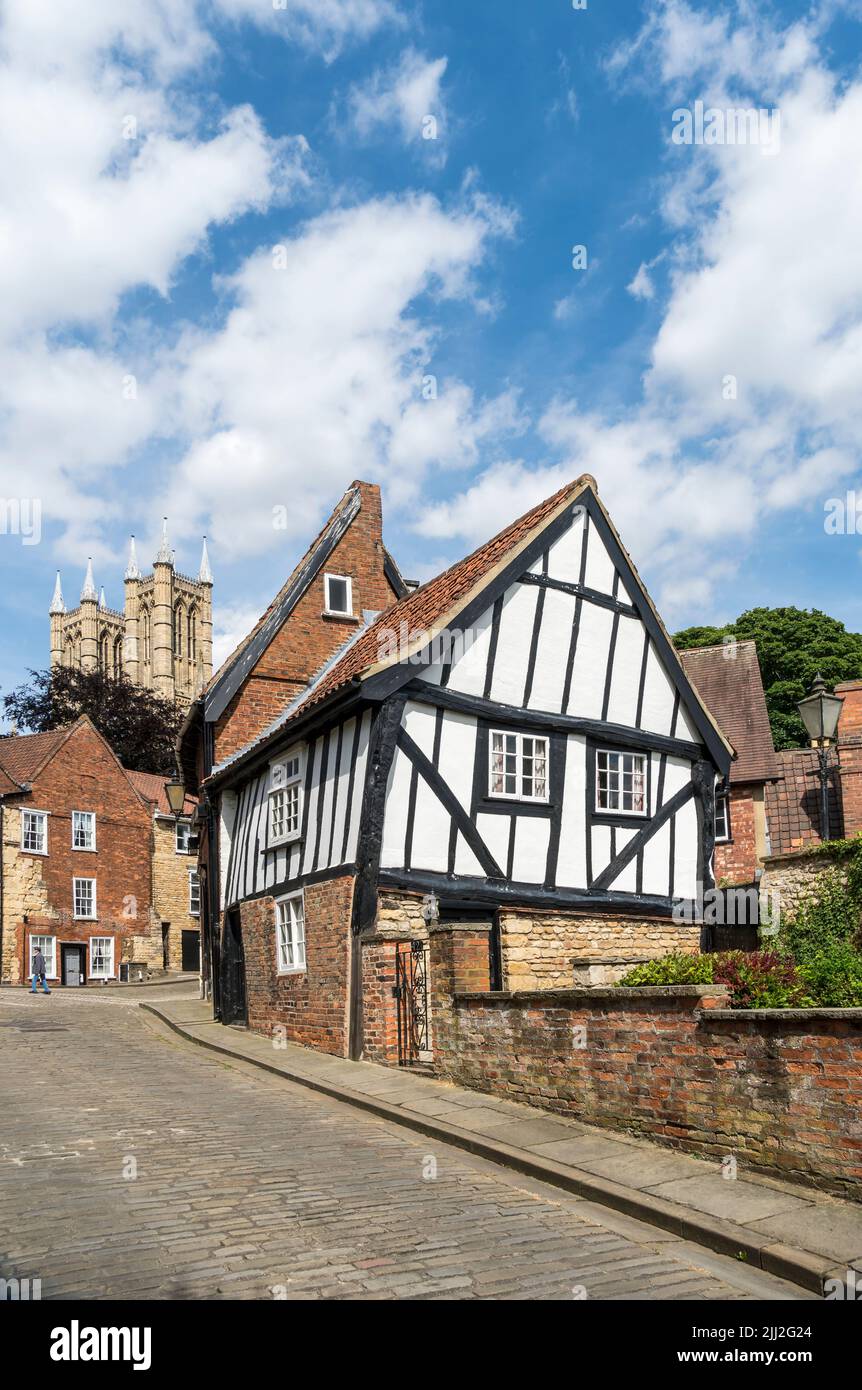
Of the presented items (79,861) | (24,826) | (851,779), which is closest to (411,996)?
(851,779)

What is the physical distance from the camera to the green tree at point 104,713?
176 ft

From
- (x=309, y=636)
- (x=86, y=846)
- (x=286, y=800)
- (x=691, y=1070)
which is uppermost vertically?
(x=309, y=636)

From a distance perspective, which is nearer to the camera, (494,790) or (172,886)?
(494,790)

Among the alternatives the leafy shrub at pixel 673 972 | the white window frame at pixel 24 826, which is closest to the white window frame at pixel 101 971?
the white window frame at pixel 24 826

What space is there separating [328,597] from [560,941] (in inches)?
345

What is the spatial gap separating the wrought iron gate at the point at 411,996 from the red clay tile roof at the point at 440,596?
350 centimetres

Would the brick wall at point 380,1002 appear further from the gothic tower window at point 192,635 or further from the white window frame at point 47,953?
the gothic tower window at point 192,635

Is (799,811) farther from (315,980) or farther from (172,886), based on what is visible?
(172,886)

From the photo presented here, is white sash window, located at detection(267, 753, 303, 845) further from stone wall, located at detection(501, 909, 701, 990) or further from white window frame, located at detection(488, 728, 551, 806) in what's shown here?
stone wall, located at detection(501, 909, 701, 990)

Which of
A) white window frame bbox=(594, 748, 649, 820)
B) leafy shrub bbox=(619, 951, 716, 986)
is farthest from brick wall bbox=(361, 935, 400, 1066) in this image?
white window frame bbox=(594, 748, 649, 820)

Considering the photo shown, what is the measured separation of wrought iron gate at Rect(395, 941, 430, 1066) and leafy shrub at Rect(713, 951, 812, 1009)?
200 inches

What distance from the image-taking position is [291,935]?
687 inches
